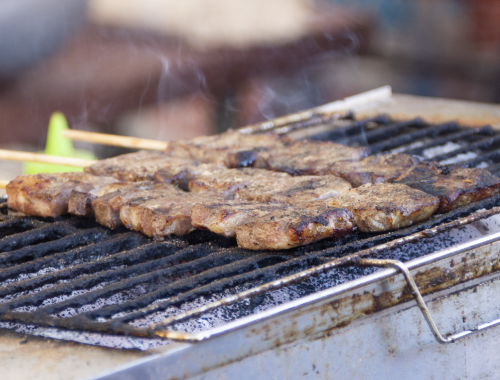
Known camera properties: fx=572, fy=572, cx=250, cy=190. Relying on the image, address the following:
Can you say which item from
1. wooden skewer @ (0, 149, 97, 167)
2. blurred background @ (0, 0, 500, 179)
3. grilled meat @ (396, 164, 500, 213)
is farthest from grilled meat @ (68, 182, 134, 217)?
blurred background @ (0, 0, 500, 179)

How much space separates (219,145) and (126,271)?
1619 mm

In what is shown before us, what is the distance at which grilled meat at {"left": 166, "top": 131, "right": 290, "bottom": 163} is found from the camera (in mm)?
3459

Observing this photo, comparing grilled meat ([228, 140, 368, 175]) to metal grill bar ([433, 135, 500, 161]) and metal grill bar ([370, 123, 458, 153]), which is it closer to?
metal grill bar ([370, 123, 458, 153])

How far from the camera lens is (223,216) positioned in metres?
2.35

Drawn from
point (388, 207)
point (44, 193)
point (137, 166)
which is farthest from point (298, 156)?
point (44, 193)

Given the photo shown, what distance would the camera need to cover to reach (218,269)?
204cm

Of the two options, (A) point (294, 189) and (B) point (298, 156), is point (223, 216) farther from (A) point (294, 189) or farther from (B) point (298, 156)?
(B) point (298, 156)

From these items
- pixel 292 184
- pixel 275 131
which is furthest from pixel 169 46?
pixel 292 184

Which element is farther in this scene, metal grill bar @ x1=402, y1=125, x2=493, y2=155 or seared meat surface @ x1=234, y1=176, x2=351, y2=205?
metal grill bar @ x1=402, y1=125, x2=493, y2=155

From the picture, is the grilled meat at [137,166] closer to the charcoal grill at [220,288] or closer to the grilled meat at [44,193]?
the grilled meat at [44,193]

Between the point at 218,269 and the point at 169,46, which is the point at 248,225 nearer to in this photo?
the point at 218,269

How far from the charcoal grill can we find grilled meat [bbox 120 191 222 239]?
2.1 inches

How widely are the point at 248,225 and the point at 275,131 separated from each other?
190 centimetres

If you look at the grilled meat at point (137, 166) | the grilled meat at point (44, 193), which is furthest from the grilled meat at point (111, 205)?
the grilled meat at point (137, 166)
